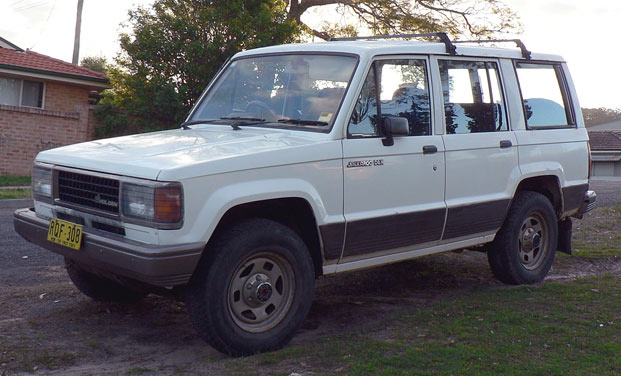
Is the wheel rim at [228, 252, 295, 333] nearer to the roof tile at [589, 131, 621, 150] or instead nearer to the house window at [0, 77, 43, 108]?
the house window at [0, 77, 43, 108]

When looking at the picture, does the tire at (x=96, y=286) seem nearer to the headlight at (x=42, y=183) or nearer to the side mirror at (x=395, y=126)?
the headlight at (x=42, y=183)

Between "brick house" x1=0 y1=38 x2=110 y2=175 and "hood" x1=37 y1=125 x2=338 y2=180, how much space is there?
1566 centimetres

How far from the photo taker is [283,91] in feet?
17.7

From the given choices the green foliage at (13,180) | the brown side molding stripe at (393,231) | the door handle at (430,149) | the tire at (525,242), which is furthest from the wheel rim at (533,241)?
the green foliage at (13,180)

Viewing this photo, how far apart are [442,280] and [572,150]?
177 centimetres

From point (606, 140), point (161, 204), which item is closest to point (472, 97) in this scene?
point (161, 204)

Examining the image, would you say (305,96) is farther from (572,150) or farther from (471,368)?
(572,150)

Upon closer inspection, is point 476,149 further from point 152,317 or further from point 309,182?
point 152,317

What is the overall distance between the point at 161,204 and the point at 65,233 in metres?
0.94

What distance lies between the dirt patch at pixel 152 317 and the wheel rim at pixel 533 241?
364 millimetres

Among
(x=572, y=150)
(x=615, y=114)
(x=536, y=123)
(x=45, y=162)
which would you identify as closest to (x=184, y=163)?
(x=45, y=162)

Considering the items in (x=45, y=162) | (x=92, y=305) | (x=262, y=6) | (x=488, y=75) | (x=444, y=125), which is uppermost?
(x=262, y=6)

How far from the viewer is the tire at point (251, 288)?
4.23 metres

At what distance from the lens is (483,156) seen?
590 centimetres
